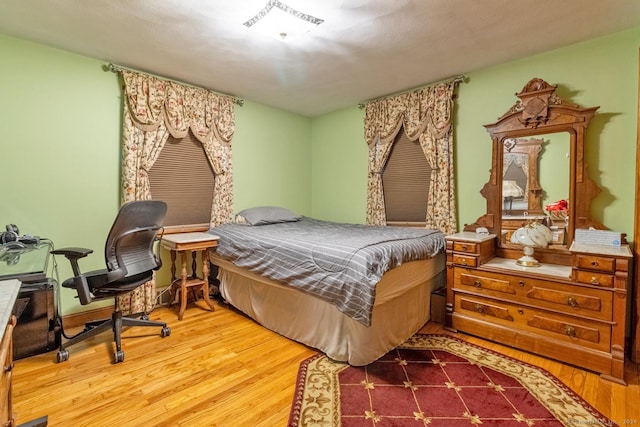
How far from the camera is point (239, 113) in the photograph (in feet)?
12.9

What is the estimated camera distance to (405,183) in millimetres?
3730

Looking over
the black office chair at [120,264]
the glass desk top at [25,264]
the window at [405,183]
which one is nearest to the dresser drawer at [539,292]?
the window at [405,183]

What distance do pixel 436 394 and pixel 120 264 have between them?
7.63 ft

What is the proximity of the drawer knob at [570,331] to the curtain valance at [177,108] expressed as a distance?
3.67 m

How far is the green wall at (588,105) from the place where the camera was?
236cm

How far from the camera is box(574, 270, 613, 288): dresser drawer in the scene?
1.99 metres

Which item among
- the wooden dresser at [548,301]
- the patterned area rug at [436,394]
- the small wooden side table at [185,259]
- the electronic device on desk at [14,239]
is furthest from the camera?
→ the small wooden side table at [185,259]

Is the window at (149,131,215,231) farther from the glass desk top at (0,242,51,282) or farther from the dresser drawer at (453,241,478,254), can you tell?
the dresser drawer at (453,241,478,254)

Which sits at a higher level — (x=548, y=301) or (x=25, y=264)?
(x=25, y=264)

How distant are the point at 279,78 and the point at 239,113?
90 cm

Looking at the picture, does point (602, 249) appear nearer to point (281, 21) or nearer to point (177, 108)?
point (281, 21)

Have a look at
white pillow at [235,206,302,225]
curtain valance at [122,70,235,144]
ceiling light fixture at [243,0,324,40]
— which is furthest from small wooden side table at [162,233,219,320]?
ceiling light fixture at [243,0,324,40]

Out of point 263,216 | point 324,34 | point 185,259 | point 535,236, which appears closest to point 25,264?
point 185,259

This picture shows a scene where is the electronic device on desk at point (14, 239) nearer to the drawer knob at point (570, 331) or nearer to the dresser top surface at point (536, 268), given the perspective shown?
the dresser top surface at point (536, 268)
